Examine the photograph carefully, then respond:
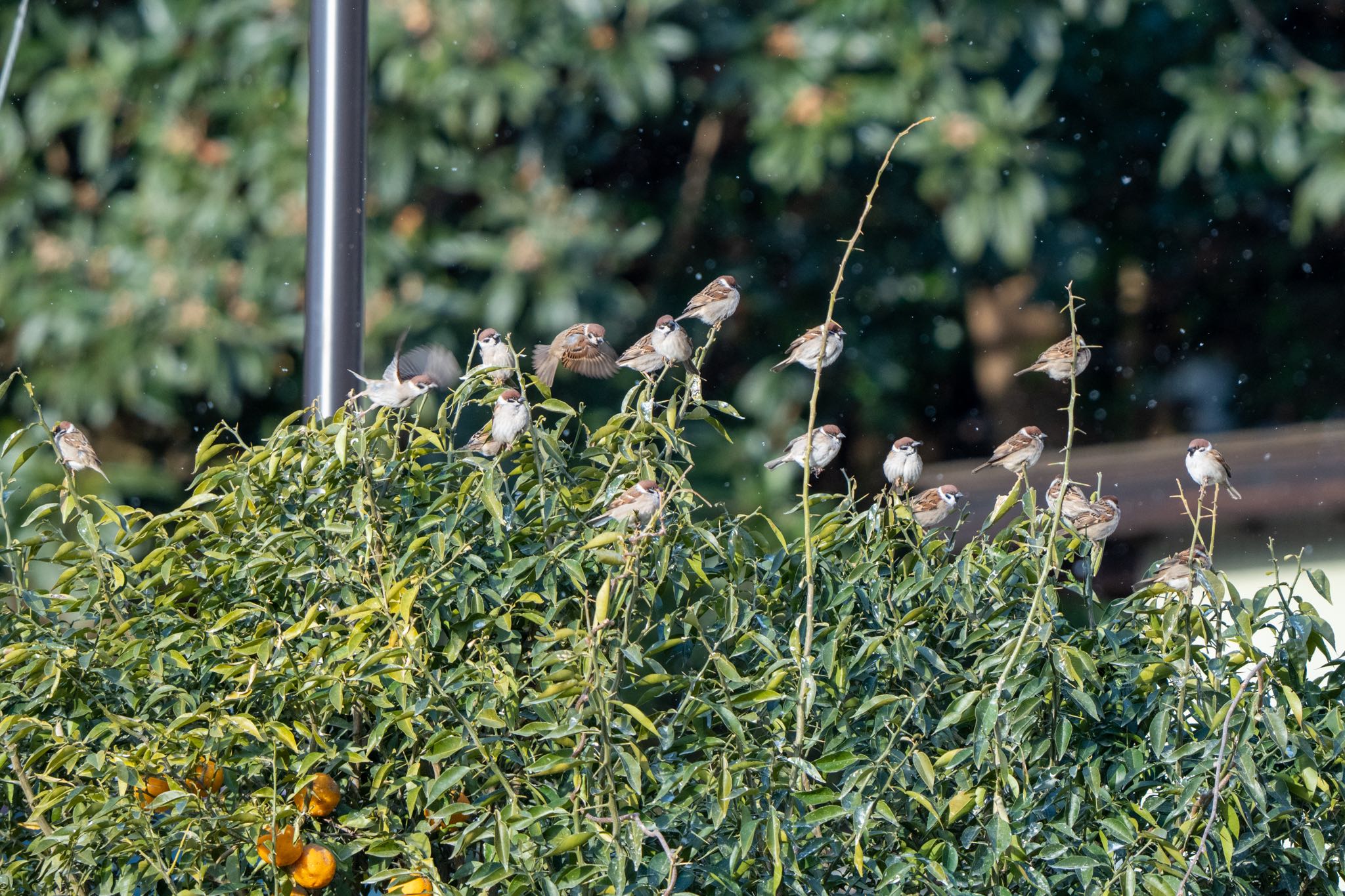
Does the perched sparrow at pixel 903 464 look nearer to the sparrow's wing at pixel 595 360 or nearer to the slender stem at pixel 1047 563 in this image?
the sparrow's wing at pixel 595 360

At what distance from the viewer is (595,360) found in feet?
3.90

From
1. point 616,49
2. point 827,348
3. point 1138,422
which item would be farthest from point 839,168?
point 827,348

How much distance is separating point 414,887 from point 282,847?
0.07m

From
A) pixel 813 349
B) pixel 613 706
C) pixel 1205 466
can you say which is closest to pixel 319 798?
pixel 613 706

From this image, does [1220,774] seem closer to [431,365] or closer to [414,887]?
[414,887]

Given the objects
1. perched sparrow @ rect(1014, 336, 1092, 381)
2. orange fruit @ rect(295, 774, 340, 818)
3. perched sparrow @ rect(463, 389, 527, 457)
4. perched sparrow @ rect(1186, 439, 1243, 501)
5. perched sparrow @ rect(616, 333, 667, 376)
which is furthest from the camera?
perched sparrow @ rect(1186, 439, 1243, 501)

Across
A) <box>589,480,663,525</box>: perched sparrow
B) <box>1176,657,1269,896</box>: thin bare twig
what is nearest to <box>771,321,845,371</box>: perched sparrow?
<box>589,480,663,525</box>: perched sparrow

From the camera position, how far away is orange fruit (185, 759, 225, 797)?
81 cm

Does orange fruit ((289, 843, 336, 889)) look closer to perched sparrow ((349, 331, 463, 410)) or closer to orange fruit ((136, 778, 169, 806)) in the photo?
orange fruit ((136, 778, 169, 806))

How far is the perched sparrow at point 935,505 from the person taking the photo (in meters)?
1.34

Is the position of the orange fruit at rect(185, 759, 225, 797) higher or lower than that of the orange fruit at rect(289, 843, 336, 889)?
higher

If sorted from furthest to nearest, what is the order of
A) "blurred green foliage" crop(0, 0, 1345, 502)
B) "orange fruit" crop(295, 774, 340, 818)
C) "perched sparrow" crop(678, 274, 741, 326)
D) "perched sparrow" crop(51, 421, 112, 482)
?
"blurred green foliage" crop(0, 0, 1345, 502) < "perched sparrow" crop(678, 274, 741, 326) < "perched sparrow" crop(51, 421, 112, 482) < "orange fruit" crop(295, 774, 340, 818)

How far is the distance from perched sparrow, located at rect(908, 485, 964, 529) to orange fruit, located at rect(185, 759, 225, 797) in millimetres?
714

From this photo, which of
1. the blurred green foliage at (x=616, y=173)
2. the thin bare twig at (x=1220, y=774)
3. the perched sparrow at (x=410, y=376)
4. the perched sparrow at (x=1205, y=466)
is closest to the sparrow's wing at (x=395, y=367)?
the perched sparrow at (x=410, y=376)
